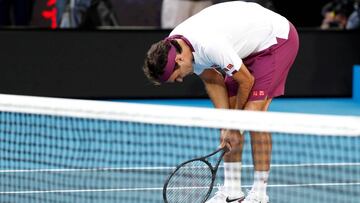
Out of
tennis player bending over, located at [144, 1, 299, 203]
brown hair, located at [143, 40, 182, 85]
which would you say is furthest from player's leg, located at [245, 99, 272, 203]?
brown hair, located at [143, 40, 182, 85]

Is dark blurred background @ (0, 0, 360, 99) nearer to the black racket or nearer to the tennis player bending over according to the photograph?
the tennis player bending over

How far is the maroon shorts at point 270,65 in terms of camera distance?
15.3ft

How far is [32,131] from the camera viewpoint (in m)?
6.70

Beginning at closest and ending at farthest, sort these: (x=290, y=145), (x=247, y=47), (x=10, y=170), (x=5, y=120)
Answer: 1. (x=247, y=47)
2. (x=10, y=170)
3. (x=290, y=145)
4. (x=5, y=120)

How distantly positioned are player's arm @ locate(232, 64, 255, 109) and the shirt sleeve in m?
0.08

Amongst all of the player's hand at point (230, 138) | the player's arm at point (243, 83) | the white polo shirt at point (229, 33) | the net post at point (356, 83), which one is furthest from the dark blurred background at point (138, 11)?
the player's hand at point (230, 138)

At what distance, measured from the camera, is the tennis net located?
3.66 metres

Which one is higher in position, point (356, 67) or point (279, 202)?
point (279, 202)

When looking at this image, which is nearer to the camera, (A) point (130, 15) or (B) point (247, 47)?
(B) point (247, 47)

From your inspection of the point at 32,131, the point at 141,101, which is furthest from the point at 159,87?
the point at 32,131

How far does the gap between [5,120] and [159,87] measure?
2.36 meters

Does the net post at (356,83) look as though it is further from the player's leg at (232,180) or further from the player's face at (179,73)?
the player's face at (179,73)

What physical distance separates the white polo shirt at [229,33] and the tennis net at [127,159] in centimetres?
38

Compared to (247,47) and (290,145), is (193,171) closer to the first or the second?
(247,47)
